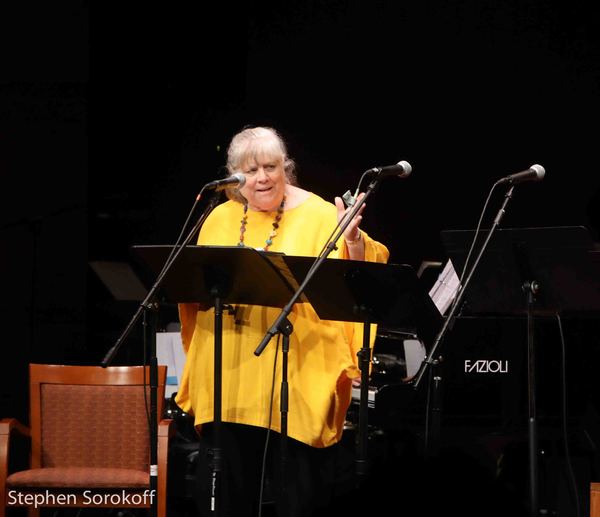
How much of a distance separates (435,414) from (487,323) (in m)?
0.53

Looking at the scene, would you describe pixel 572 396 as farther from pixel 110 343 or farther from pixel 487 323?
pixel 110 343

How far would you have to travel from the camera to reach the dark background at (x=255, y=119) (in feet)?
16.1

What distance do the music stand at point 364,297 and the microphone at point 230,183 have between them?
353mm

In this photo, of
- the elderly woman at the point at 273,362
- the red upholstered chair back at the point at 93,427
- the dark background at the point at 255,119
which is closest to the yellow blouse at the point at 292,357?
the elderly woman at the point at 273,362

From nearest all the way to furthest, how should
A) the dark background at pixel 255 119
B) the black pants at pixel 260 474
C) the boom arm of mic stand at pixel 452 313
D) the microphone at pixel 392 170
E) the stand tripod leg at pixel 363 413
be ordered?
the boom arm of mic stand at pixel 452 313 → the microphone at pixel 392 170 → the stand tripod leg at pixel 363 413 → the black pants at pixel 260 474 → the dark background at pixel 255 119

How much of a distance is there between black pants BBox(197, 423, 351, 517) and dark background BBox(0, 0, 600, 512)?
1850 mm

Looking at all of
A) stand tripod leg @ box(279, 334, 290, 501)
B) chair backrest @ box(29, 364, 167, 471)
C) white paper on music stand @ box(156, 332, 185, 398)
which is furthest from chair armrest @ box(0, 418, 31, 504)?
stand tripod leg @ box(279, 334, 290, 501)

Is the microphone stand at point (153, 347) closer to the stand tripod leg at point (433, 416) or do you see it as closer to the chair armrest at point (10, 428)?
the chair armrest at point (10, 428)

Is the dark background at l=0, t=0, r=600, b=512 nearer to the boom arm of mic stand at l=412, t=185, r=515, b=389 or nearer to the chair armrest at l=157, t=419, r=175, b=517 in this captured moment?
the chair armrest at l=157, t=419, r=175, b=517

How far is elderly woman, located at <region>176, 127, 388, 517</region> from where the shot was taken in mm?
3018

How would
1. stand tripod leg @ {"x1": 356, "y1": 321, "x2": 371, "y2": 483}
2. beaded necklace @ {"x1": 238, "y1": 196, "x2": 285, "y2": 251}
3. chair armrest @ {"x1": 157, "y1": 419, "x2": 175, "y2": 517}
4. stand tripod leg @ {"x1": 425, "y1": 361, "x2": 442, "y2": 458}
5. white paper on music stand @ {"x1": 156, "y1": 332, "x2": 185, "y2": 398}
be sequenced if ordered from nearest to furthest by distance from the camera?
stand tripod leg @ {"x1": 356, "y1": 321, "x2": 371, "y2": 483} < beaded necklace @ {"x1": 238, "y1": 196, "x2": 285, "y2": 251} < stand tripod leg @ {"x1": 425, "y1": 361, "x2": 442, "y2": 458} < chair armrest @ {"x1": 157, "y1": 419, "x2": 175, "y2": 517} < white paper on music stand @ {"x1": 156, "y1": 332, "x2": 185, "y2": 398}

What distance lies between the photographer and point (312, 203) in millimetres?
3166

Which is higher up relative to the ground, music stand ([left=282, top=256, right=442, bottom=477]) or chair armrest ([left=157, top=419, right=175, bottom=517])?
music stand ([left=282, top=256, right=442, bottom=477])

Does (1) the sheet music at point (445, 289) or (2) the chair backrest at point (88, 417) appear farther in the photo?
(2) the chair backrest at point (88, 417)
